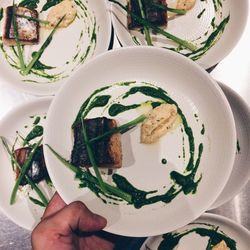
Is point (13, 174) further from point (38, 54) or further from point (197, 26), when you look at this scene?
point (197, 26)

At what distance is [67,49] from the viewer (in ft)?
4.97

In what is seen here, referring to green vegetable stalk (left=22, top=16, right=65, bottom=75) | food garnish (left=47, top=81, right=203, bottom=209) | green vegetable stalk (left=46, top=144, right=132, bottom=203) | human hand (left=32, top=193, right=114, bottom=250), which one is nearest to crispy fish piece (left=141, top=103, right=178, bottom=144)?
food garnish (left=47, top=81, right=203, bottom=209)

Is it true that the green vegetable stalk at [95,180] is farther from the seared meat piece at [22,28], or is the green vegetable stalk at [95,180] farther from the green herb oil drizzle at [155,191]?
the seared meat piece at [22,28]

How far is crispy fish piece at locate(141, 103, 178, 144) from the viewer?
1231 mm

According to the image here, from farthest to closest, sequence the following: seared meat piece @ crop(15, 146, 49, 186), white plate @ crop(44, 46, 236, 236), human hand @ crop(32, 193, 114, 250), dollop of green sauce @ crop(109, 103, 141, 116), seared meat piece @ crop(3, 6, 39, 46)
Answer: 1. seared meat piece @ crop(3, 6, 39, 46)
2. seared meat piece @ crop(15, 146, 49, 186)
3. dollop of green sauce @ crop(109, 103, 141, 116)
4. white plate @ crop(44, 46, 236, 236)
5. human hand @ crop(32, 193, 114, 250)

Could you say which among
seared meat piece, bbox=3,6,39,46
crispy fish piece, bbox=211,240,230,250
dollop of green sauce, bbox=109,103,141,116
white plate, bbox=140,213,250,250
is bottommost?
crispy fish piece, bbox=211,240,230,250

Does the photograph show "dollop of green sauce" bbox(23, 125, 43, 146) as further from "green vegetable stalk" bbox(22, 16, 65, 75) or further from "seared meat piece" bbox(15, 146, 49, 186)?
"green vegetable stalk" bbox(22, 16, 65, 75)

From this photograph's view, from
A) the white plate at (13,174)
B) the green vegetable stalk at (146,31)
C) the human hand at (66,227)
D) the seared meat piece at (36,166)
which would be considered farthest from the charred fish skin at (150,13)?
the human hand at (66,227)

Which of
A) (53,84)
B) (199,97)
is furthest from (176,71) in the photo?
(53,84)

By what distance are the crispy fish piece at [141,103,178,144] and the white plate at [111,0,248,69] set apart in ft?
0.93

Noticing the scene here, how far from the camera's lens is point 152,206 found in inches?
47.4

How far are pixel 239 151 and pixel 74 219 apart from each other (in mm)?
629

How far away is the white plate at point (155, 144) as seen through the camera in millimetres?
1149

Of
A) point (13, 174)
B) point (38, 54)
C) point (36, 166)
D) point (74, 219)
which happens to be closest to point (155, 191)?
point (74, 219)
